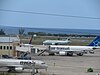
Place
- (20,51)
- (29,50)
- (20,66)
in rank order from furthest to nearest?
(29,50) → (20,51) → (20,66)

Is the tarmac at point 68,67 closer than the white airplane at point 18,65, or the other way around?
the tarmac at point 68,67

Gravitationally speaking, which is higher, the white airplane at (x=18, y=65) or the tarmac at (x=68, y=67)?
the white airplane at (x=18, y=65)

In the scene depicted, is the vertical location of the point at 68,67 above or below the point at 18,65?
below

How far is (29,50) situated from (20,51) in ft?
15.4

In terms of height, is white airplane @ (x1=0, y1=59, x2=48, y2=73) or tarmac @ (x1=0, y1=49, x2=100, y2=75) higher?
white airplane @ (x1=0, y1=59, x2=48, y2=73)

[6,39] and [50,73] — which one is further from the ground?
[6,39]

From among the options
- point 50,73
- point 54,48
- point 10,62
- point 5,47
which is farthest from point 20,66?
point 54,48

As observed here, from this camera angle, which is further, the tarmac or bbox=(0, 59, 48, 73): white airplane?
bbox=(0, 59, 48, 73): white airplane

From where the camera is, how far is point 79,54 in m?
75.6

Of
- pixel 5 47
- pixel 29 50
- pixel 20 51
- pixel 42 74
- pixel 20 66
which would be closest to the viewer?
pixel 42 74

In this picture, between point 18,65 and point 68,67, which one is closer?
point 18,65

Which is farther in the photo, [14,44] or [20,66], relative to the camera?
[14,44]

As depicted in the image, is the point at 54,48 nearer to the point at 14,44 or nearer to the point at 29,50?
the point at 29,50

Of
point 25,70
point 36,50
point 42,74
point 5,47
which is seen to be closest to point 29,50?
point 36,50
